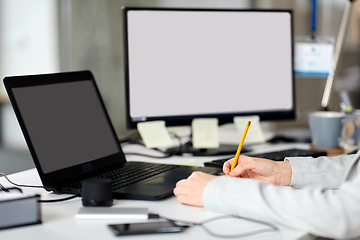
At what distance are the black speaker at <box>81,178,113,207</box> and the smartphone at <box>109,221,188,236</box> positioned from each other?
0.35ft

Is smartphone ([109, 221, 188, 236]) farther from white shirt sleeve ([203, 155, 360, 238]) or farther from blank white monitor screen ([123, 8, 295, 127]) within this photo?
blank white monitor screen ([123, 8, 295, 127])

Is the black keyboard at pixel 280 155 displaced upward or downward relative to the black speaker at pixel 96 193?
downward

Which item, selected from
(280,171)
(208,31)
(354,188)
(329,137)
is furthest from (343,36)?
(354,188)

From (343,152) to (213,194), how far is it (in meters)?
0.82

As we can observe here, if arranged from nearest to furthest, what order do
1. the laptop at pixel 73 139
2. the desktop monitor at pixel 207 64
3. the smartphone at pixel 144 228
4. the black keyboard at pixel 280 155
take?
1. the smartphone at pixel 144 228
2. the laptop at pixel 73 139
3. the black keyboard at pixel 280 155
4. the desktop monitor at pixel 207 64

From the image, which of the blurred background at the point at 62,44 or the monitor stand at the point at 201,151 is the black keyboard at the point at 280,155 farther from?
the blurred background at the point at 62,44

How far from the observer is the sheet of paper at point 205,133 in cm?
135

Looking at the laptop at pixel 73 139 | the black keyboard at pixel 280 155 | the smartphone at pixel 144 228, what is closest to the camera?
the smartphone at pixel 144 228

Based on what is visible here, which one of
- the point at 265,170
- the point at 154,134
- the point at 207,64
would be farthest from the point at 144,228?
the point at 207,64

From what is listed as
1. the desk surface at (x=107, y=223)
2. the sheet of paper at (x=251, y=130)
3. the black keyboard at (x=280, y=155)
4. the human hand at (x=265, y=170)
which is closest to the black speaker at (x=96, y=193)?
the desk surface at (x=107, y=223)

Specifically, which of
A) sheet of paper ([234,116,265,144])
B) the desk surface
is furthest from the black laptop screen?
sheet of paper ([234,116,265,144])

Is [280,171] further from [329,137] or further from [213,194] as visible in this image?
[329,137]

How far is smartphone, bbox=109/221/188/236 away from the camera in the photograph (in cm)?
65

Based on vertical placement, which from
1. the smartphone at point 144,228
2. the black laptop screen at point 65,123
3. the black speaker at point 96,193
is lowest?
the smartphone at point 144,228
